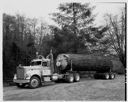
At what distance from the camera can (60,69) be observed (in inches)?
488

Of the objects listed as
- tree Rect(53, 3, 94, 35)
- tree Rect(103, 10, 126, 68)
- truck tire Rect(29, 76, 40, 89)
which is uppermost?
tree Rect(53, 3, 94, 35)

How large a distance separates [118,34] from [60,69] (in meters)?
4.83

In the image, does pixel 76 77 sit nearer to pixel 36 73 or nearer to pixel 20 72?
pixel 36 73

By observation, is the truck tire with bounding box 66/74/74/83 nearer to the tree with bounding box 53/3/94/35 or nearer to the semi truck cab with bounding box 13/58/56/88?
the semi truck cab with bounding box 13/58/56/88

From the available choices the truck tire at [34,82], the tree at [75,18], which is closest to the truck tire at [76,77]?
the truck tire at [34,82]

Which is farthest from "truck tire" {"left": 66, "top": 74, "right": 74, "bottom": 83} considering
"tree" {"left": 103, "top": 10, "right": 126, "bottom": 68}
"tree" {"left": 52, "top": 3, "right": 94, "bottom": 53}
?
"tree" {"left": 103, "top": 10, "right": 126, "bottom": 68}

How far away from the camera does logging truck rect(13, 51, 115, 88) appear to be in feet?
33.5

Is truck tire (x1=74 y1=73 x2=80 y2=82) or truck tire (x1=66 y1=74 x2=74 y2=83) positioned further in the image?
truck tire (x1=66 y1=74 x2=74 y2=83)

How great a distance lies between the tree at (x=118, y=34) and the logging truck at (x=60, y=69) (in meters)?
1.78

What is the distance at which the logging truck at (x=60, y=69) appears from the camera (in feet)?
33.5

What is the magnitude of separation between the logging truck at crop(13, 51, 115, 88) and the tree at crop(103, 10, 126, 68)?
178 cm

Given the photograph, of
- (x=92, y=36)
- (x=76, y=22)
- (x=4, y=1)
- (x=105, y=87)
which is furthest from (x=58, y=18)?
(x=105, y=87)

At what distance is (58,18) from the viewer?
28.5 ft

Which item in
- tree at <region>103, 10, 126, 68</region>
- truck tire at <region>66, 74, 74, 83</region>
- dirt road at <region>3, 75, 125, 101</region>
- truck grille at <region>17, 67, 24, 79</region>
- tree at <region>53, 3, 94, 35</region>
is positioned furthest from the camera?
truck tire at <region>66, 74, 74, 83</region>
